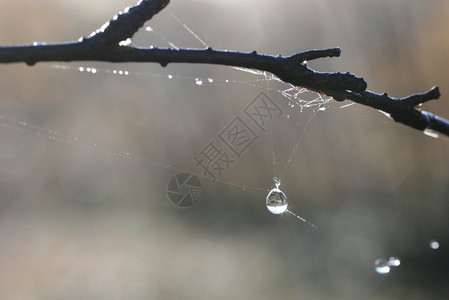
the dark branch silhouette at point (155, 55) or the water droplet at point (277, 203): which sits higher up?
the water droplet at point (277, 203)

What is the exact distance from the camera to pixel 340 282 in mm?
4535

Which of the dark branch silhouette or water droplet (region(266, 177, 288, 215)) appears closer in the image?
the dark branch silhouette

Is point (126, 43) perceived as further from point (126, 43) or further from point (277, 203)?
point (277, 203)

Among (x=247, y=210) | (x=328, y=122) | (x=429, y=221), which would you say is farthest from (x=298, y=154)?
(x=429, y=221)

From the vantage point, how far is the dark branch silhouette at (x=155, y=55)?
72 centimetres

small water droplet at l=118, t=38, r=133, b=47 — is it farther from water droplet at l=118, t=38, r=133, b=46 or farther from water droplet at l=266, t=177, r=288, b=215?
water droplet at l=266, t=177, r=288, b=215

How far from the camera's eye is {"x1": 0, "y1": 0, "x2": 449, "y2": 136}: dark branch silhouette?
0.72 metres

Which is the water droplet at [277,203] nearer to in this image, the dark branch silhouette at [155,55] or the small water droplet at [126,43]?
the dark branch silhouette at [155,55]

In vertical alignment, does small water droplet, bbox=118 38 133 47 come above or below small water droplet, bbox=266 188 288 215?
below

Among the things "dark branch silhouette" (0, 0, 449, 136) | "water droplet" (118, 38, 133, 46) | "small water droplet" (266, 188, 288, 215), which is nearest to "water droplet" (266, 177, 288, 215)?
"small water droplet" (266, 188, 288, 215)

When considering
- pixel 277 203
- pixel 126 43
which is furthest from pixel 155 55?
pixel 277 203

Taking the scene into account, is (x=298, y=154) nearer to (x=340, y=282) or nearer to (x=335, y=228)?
(x=335, y=228)

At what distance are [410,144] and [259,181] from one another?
2278mm

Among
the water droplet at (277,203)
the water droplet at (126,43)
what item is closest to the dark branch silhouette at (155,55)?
the water droplet at (126,43)
